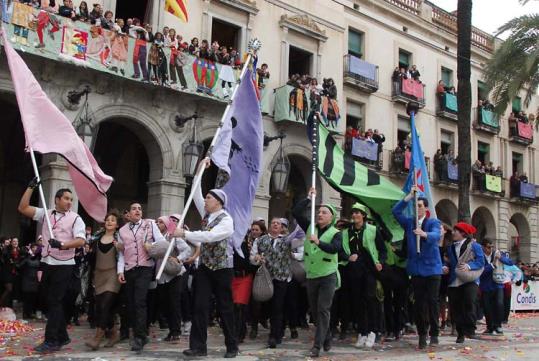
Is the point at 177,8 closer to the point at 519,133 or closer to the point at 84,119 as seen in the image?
the point at 84,119

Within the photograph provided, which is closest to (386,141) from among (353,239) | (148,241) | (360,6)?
(360,6)

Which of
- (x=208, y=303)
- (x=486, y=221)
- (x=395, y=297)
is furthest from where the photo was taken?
(x=486, y=221)

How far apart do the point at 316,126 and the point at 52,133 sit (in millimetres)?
3611

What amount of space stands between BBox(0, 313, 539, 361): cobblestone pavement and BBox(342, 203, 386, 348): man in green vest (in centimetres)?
33

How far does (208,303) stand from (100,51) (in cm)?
983

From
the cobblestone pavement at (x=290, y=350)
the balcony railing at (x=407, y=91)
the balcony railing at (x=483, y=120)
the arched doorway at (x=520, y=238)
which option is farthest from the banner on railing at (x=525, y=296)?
the cobblestone pavement at (x=290, y=350)

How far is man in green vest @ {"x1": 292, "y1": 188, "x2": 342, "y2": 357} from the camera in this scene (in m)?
7.70

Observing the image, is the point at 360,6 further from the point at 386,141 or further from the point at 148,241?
the point at 148,241

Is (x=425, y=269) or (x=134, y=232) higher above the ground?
(x=134, y=232)

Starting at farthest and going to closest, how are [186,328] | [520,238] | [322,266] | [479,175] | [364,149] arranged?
1. [520,238]
2. [479,175]
3. [364,149]
4. [186,328]
5. [322,266]

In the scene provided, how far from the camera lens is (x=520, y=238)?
102ft

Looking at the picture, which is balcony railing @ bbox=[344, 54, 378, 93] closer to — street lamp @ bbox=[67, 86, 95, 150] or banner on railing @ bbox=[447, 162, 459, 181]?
banner on railing @ bbox=[447, 162, 459, 181]

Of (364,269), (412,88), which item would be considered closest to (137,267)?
(364,269)

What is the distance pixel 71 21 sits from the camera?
1466cm
